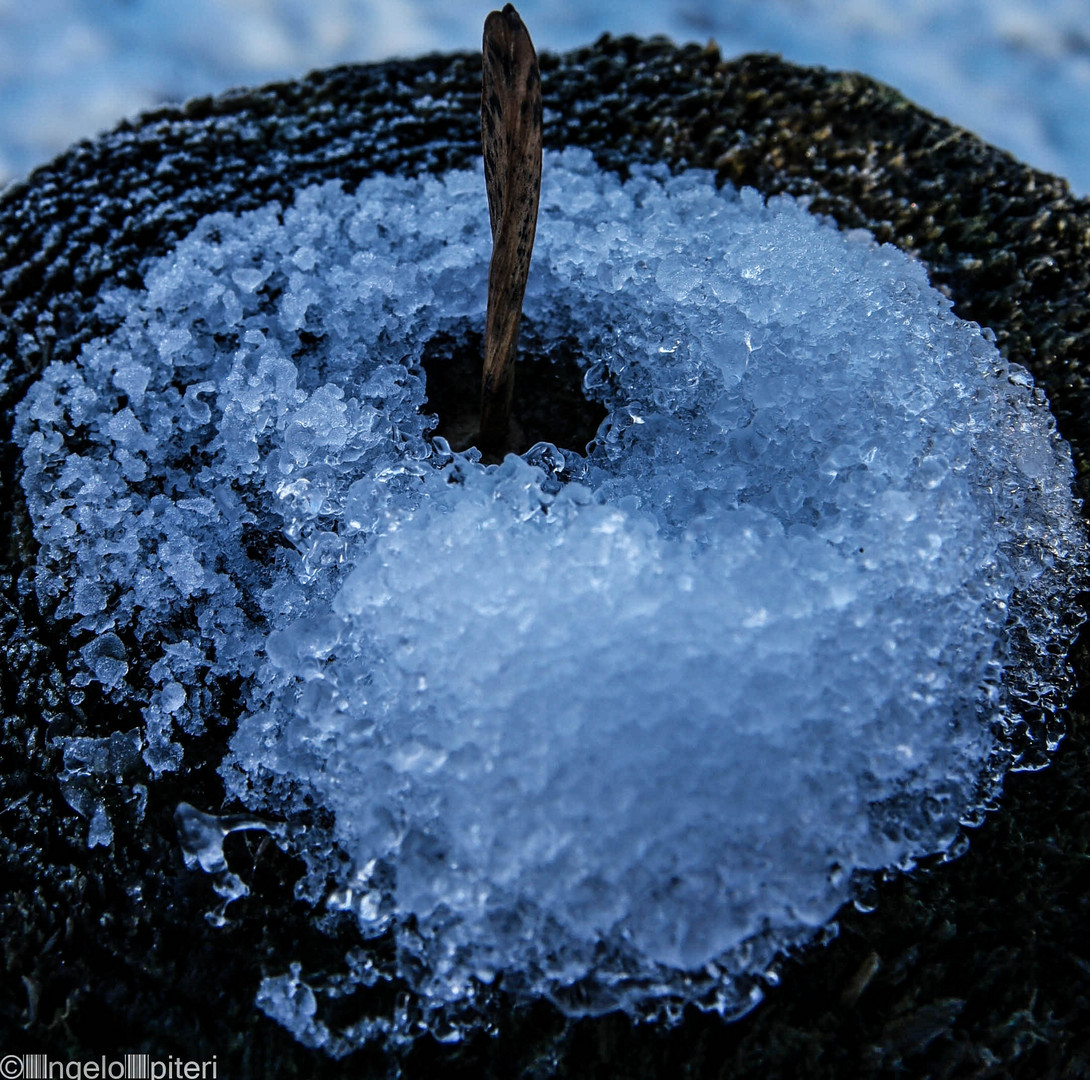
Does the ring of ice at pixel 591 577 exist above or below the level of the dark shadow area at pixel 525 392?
below

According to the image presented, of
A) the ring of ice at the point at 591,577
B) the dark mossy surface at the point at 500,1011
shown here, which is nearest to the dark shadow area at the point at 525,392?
the ring of ice at the point at 591,577

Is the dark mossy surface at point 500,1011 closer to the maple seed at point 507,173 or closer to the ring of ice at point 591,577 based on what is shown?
the ring of ice at point 591,577

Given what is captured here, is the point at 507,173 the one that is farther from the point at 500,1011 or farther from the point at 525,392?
the point at 500,1011

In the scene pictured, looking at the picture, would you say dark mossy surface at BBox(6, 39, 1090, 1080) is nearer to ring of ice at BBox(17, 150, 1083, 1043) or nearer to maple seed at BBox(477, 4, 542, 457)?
ring of ice at BBox(17, 150, 1083, 1043)

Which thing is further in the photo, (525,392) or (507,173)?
(525,392)

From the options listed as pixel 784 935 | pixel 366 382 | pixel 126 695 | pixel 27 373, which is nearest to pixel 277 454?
pixel 366 382

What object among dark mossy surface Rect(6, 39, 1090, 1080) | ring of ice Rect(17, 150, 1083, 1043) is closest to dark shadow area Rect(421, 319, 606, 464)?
ring of ice Rect(17, 150, 1083, 1043)

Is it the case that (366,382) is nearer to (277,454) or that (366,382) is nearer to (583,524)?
(277,454)

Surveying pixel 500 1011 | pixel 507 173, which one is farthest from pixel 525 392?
pixel 500 1011
